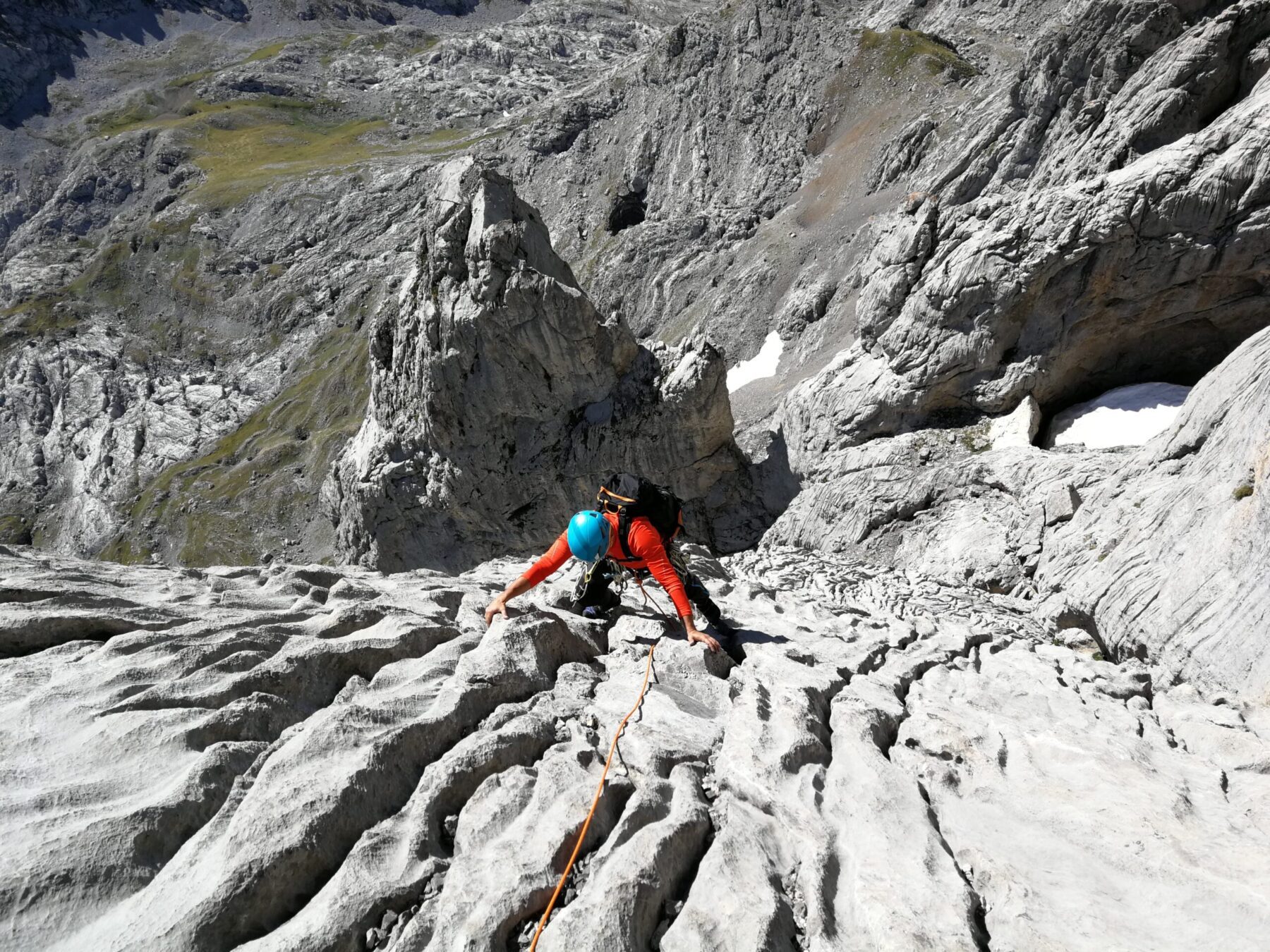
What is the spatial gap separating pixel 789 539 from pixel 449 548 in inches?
884

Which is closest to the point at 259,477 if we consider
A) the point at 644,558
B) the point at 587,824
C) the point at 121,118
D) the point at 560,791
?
the point at 644,558

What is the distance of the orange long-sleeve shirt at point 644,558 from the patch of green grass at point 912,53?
7840 cm

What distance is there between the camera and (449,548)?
4269 centimetres

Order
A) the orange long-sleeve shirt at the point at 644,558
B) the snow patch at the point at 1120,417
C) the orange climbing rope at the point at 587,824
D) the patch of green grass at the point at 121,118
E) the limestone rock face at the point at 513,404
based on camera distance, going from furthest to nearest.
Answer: the patch of green grass at the point at 121,118, the limestone rock face at the point at 513,404, the snow patch at the point at 1120,417, the orange long-sleeve shirt at the point at 644,558, the orange climbing rope at the point at 587,824

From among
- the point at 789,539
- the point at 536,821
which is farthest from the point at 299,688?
the point at 789,539

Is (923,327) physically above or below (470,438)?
above

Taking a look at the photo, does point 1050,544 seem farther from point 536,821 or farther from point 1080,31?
point 1080,31

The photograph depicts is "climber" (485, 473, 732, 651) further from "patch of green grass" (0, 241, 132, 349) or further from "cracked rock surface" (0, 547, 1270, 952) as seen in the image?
"patch of green grass" (0, 241, 132, 349)

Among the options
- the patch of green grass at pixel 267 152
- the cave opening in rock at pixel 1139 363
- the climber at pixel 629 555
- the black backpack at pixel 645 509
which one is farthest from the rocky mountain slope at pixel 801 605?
the patch of green grass at pixel 267 152

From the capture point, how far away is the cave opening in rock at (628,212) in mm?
93500

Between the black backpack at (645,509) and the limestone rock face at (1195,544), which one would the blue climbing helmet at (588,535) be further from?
the limestone rock face at (1195,544)

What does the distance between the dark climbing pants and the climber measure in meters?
0.02

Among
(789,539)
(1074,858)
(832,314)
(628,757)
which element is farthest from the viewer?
(832,314)

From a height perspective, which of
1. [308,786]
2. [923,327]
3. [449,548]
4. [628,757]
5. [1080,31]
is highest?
[1080,31]
